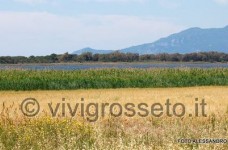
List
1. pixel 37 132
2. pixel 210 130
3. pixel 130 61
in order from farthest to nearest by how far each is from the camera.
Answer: pixel 130 61
pixel 210 130
pixel 37 132

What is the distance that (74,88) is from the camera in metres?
42.6

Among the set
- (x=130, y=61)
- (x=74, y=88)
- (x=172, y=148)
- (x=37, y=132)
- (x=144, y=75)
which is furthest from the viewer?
(x=130, y=61)

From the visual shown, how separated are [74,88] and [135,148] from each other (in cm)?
3427

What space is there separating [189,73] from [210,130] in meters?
36.0

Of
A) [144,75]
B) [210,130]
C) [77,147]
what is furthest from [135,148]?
[144,75]

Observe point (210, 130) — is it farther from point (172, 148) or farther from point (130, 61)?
point (130, 61)

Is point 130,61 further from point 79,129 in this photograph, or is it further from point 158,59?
point 79,129

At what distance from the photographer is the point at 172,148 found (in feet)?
28.0

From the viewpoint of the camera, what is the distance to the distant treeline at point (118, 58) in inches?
6855

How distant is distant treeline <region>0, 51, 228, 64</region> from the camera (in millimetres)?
174125

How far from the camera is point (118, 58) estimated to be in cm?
17688

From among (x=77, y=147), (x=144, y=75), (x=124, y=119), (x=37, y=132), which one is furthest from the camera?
(x=144, y=75)

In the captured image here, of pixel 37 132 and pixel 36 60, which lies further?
pixel 36 60

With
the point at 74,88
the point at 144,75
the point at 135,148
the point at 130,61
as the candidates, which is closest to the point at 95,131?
the point at 135,148
